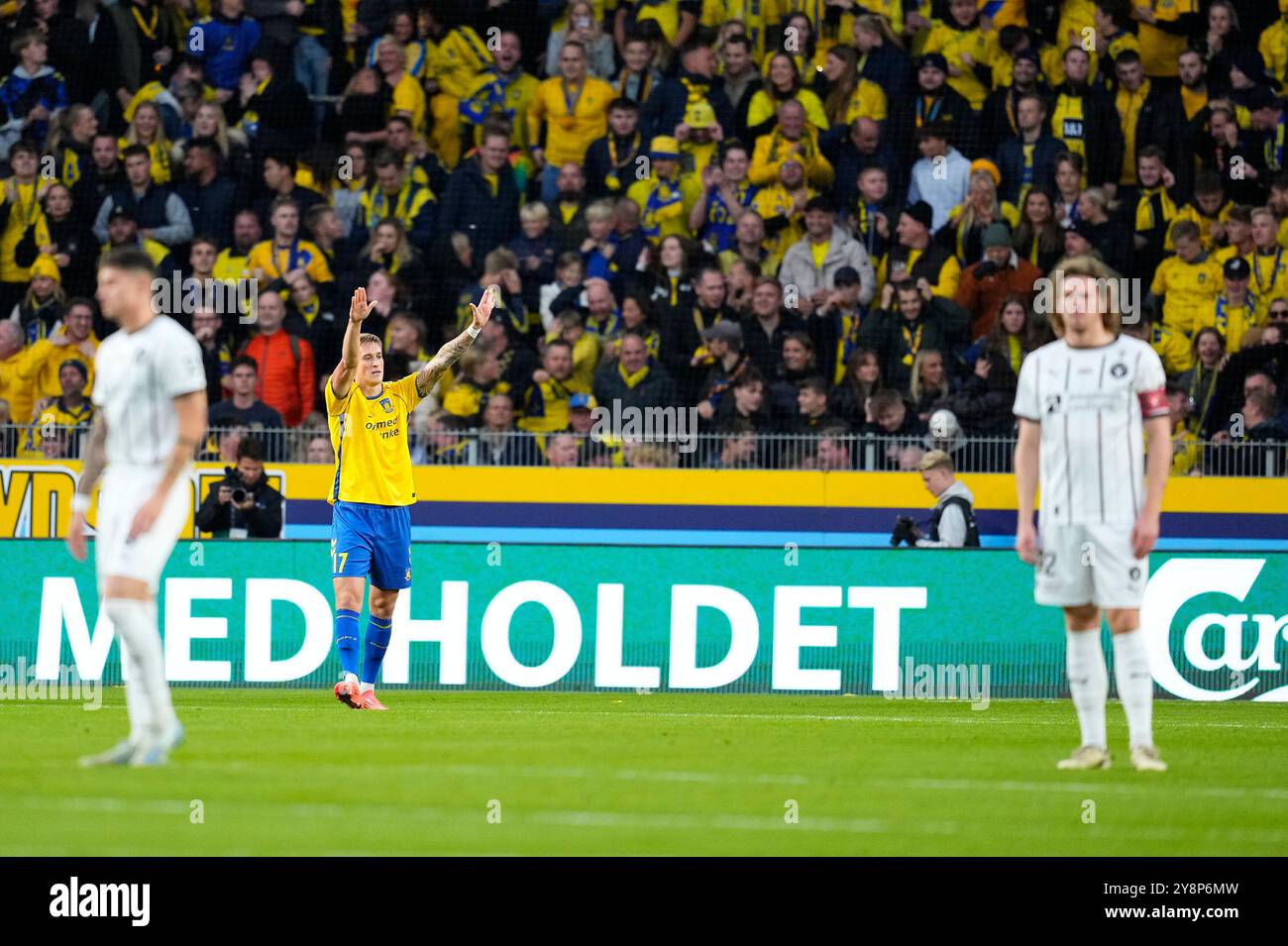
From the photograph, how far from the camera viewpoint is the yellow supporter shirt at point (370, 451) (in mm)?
13438

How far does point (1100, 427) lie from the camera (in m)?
9.34

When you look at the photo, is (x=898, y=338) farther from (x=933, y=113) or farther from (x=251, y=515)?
(x=251, y=515)

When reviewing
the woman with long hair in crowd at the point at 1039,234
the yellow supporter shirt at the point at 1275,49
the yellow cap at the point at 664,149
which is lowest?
the woman with long hair in crowd at the point at 1039,234

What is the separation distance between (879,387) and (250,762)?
10.4 metres

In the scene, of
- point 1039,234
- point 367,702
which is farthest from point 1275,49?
point 367,702

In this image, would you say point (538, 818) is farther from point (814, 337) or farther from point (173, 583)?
point (814, 337)

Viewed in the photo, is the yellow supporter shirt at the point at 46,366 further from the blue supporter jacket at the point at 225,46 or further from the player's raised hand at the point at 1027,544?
the player's raised hand at the point at 1027,544

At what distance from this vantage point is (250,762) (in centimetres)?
931

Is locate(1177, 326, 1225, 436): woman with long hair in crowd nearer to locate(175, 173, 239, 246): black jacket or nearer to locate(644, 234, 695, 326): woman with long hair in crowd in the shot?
locate(644, 234, 695, 326): woman with long hair in crowd

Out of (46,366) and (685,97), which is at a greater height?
(685,97)

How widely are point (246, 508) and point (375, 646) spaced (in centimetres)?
407

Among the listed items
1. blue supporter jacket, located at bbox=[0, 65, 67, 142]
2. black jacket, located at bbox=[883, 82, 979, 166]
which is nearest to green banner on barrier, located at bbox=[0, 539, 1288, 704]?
black jacket, located at bbox=[883, 82, 979, 166]

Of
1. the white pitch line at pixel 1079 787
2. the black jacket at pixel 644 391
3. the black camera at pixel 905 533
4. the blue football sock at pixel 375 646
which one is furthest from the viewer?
the black jacket at pixel 644 391

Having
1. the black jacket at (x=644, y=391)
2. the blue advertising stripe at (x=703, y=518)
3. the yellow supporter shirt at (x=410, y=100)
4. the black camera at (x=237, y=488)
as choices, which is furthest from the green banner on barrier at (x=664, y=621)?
the yellow supporter shirt at (x=410, y=100)
